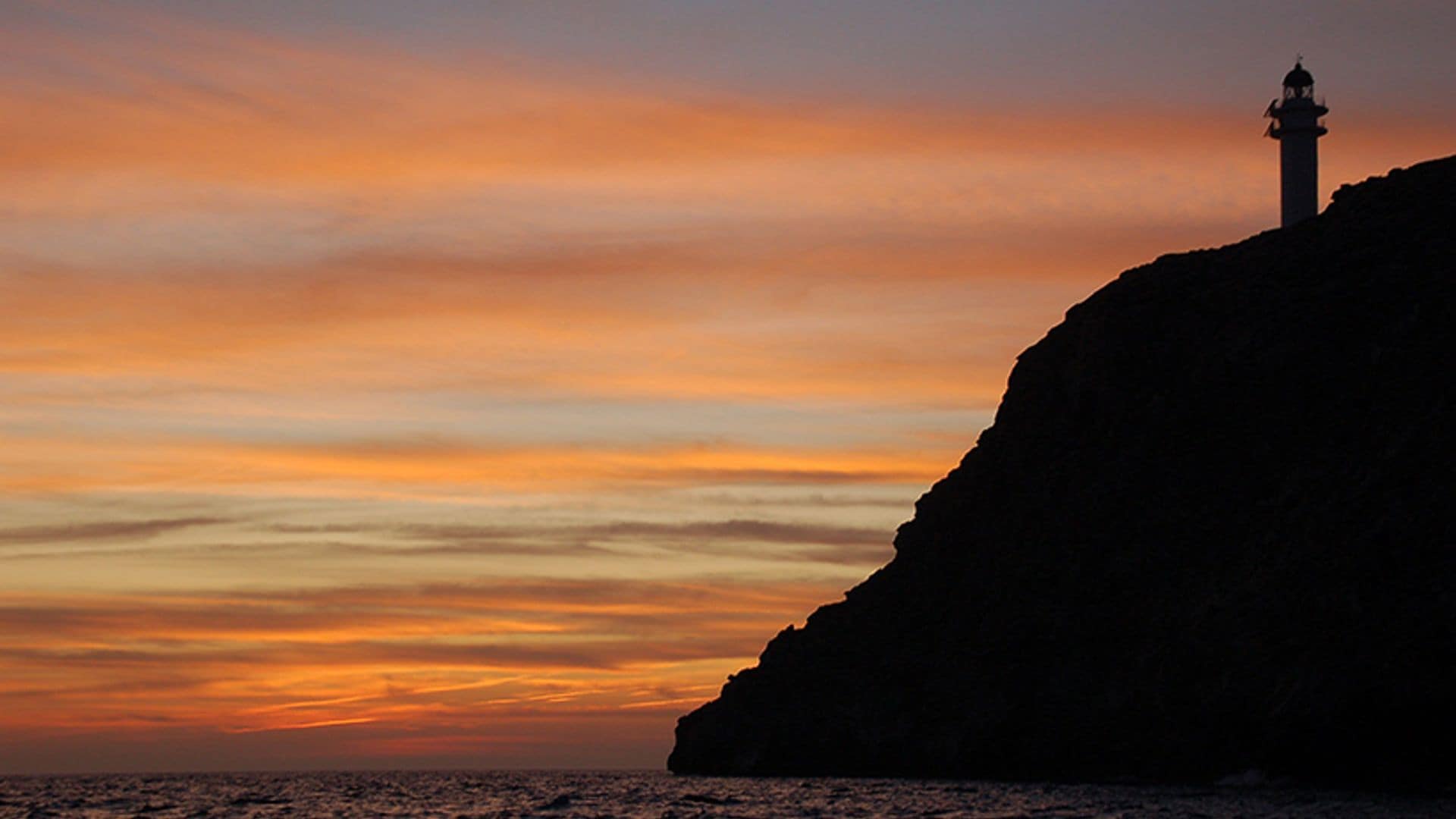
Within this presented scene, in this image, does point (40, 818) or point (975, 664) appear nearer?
point (40, 818)

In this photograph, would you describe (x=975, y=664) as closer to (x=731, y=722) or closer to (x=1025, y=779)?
(x=1025, y=779)

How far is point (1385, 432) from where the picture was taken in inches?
3740

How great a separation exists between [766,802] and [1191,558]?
33.3 m

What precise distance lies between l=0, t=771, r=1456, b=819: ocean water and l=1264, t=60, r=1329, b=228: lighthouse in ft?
157

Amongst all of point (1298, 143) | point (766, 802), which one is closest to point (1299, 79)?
point (1298, 143)

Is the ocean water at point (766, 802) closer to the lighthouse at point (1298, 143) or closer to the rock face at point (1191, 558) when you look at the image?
the rock face at point (1191, 558)

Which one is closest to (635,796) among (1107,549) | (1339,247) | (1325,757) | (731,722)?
(731,722)

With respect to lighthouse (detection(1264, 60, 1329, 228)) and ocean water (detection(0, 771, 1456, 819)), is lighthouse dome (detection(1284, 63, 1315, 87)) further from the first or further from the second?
ocean water (detection(0, 771, 1456, 819))

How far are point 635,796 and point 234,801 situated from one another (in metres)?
23.9

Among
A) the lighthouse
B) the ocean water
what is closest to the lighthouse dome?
the lighthouse

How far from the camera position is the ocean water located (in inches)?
2692

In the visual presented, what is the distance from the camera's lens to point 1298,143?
389ft

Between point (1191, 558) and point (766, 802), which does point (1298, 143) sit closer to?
point (1191, 558)

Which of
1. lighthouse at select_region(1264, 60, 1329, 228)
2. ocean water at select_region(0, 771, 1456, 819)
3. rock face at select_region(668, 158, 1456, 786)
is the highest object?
lighthouse at select_region(1264, 60, 1329, 228)
